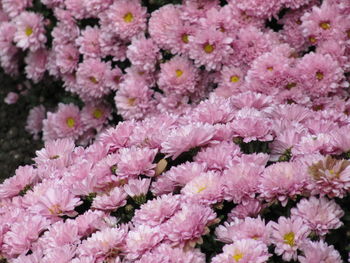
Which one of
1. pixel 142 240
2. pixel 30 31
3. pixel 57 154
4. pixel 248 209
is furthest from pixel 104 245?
pixel 30 31

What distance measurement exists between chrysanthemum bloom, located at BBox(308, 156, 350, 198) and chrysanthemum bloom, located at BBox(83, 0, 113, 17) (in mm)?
2239

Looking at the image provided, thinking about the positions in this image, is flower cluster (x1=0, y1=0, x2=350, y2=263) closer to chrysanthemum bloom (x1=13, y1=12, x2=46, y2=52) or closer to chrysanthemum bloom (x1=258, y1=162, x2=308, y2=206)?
chrysanthemum bloom (x1=258, y1=162, x2=308, y2=206)

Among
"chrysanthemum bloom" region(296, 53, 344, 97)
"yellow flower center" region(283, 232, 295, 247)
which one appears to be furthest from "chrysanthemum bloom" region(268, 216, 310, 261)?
"chrysanthemum bloom" region(296, 53, 344, 97)

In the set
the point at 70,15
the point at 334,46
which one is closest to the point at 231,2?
the point at 334,46

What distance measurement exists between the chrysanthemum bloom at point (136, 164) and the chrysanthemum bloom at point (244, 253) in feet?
1.66

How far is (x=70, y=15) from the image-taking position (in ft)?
13.6

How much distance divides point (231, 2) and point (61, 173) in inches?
61.5

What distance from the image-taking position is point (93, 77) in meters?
4.05

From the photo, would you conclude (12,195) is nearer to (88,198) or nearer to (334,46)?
(88,198)

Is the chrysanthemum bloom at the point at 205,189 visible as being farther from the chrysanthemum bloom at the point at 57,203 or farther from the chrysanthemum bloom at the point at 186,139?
the chrysanthemum bloom at the point at 57,203

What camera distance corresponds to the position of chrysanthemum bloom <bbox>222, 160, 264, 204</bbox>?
2088 millimetres

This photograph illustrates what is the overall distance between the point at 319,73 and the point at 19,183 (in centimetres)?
159

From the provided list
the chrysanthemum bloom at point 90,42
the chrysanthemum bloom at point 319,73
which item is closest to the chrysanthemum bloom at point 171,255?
the chrysanthemum bloom at point 319,73

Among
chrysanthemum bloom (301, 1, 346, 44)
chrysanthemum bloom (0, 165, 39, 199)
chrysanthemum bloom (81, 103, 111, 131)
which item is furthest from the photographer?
chrysanthemum bloom (81, 103, 111, 131)
